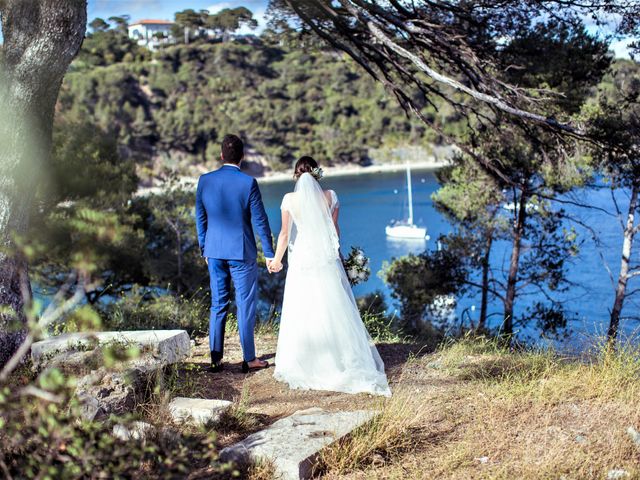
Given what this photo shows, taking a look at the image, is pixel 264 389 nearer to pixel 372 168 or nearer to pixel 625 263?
pixel 625 263

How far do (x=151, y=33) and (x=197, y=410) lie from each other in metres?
108

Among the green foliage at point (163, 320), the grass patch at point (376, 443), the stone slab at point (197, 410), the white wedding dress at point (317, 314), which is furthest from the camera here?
the green foliage at point (163, 320)

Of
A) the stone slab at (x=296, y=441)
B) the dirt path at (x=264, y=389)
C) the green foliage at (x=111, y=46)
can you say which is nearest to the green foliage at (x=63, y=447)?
the stone slab at (x=296, y=441)

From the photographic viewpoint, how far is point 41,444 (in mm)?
2176

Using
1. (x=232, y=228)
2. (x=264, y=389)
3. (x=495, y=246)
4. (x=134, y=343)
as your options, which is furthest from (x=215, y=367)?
(x=495, y=246)

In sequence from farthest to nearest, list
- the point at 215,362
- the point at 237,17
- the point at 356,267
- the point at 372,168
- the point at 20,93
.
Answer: the point at 372,168
the point at 237,17
the point at 356,267
the point at 215,362
the point at 20,93

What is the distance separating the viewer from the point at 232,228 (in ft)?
15.1

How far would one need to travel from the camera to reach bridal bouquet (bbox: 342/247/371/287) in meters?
5.11

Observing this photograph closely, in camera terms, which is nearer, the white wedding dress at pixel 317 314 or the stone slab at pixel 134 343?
the stone slab at pixel 134 343

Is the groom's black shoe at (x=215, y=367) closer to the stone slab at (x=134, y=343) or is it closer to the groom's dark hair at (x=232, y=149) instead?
the stone slab at (x=134, y=343)

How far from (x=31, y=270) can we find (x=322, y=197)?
1251cm

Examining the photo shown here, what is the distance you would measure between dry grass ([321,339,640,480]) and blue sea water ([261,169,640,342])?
57cm

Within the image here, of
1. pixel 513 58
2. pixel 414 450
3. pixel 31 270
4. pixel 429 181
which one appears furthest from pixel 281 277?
pixel 429 181

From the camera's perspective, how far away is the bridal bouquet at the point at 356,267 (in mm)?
5113
